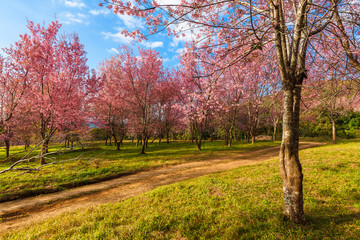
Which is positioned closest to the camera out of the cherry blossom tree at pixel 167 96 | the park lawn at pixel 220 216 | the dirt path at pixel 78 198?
the park lawn at pixel 220 216

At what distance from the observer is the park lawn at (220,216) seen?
328cm

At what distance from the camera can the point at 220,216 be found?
155 inches

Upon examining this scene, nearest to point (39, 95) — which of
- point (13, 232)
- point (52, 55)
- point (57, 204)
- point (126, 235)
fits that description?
point (52, 55)

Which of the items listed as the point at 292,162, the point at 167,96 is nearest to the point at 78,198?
the point at 292,162

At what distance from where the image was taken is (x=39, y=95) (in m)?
11.0

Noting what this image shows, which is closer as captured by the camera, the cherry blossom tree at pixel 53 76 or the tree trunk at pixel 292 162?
the tree trunk at pixel 292 162

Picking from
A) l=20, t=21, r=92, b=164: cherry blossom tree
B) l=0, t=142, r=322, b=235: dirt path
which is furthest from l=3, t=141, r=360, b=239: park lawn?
l=20, t=21, r=92, b=164: cherry blossom tree

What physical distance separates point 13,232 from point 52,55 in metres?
12.2

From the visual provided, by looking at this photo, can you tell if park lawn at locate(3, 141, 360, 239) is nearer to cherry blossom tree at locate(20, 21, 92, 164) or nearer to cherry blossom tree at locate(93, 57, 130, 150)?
cherry blossom tree at locate(20, 21, 92, 164)

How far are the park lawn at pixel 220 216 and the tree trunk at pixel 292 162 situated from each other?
0.33 metres

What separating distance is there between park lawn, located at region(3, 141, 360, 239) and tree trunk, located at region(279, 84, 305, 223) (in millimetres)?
334

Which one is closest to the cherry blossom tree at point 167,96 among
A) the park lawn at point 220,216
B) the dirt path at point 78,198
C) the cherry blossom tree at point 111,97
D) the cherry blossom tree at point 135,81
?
the cherry blossom tree at point 135,81

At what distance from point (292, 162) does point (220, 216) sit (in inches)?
89.9

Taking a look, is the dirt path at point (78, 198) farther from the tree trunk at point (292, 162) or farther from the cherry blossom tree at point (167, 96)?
the cherry blossom tree at point (167, 96)
